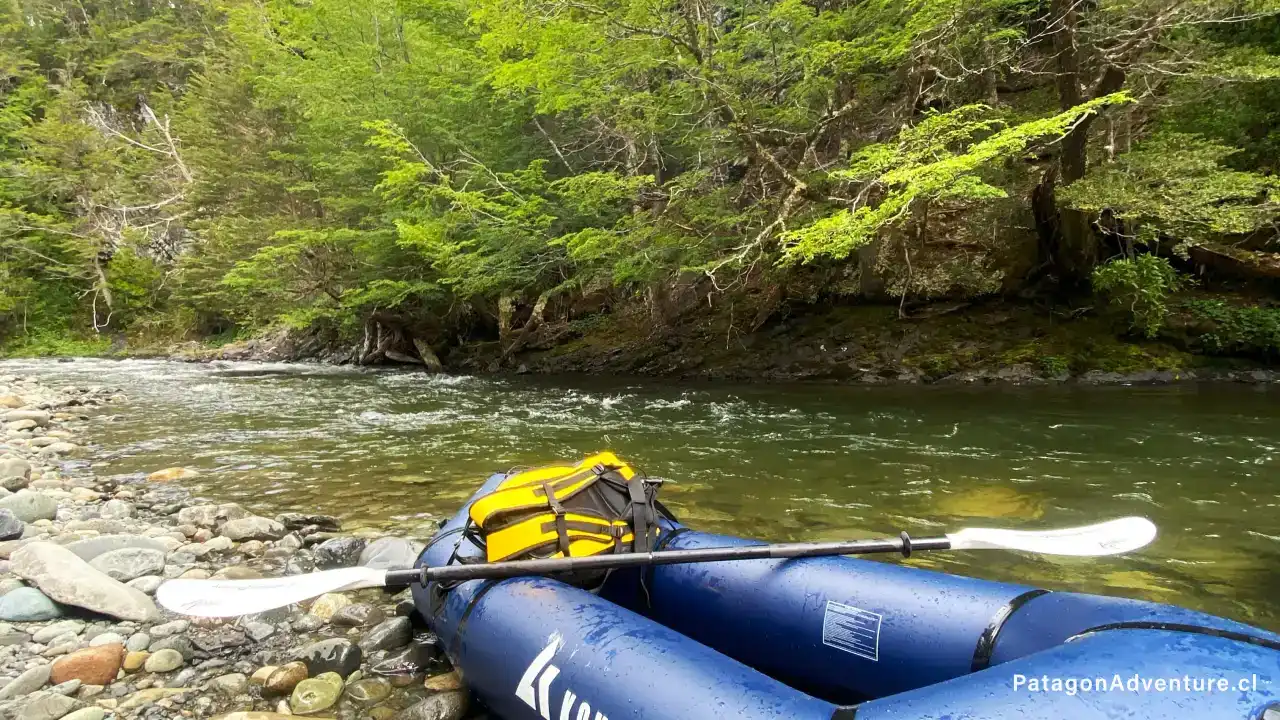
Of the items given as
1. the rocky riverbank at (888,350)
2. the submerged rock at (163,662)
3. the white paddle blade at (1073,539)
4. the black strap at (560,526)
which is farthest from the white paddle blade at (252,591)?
the rocky riverbank at (888,350)

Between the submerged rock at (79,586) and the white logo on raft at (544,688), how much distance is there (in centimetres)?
207

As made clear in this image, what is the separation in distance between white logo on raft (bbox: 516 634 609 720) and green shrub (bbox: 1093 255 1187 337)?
10.3 meters

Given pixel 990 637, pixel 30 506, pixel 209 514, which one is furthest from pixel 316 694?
pixel 30 506

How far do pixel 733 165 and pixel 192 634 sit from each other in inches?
480

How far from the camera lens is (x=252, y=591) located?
2.49 m

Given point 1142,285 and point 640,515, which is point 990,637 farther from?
point 1142,285

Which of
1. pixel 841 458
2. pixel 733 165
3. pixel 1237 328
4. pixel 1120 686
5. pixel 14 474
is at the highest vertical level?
pixel 733 165

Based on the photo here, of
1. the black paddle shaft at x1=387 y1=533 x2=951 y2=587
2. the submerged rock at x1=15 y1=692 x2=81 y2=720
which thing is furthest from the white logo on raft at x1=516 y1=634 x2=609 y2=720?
the submerged rock at x1=15 y1=692 x2=81 y2=720

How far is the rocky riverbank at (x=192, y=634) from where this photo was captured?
2.30 meters

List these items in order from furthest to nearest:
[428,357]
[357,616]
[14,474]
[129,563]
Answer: [428,357], [14,474], [129,563], [357,616]

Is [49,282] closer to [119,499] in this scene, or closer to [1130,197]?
[119,499]

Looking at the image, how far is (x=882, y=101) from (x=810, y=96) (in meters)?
1.56

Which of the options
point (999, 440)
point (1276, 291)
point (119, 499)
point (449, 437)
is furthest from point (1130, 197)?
point (119, 499)

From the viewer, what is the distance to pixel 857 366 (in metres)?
10.9
